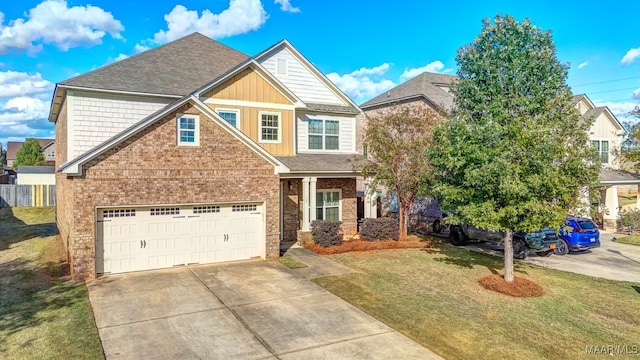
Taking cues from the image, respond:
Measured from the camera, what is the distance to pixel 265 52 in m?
19.2

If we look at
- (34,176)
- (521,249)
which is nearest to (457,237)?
(521,249)

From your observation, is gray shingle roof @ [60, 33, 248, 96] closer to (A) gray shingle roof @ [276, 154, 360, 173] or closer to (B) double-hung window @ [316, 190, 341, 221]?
(A) gray shingle roof @ [276, 154, 360, 173]

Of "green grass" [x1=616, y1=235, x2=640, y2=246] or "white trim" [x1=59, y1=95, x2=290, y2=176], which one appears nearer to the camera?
"white trim" [x1=59, y1=95, x2=290, y2=176]

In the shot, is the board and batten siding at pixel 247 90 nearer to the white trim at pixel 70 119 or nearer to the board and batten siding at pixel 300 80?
the board and batten siding at pixel 300 80

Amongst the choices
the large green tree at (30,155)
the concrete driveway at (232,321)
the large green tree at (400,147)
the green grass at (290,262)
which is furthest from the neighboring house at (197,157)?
the large green tree at (30,155)

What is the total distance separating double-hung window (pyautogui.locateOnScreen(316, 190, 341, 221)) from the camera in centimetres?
2005

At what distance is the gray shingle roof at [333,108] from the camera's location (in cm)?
1992

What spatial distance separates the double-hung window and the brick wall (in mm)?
4987

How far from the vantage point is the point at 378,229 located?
18.7 metres

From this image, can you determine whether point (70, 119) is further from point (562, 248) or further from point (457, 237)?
point (562, 248)

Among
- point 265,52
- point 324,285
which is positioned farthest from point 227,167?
point 265,52

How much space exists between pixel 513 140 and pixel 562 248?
9.17 meters

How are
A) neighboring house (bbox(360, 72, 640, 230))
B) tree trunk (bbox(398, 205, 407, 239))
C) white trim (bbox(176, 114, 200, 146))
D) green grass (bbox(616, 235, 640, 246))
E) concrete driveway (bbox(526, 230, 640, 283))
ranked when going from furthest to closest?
1. neighboring house (bbox(360, 72, 640, 230))
2. green grass (bbox(616, 235, 640, 246))
3. tree trunk (bbox(398, 205, 407, 239))
4. concrete driveway (bbox(526, 230, 640, 283))
5. white trim (bbox(176, 114, 200, 146))

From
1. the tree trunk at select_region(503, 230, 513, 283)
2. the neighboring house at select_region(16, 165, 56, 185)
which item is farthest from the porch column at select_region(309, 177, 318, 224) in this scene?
the neighboring house at select_region(16, 165, 56, 185)
